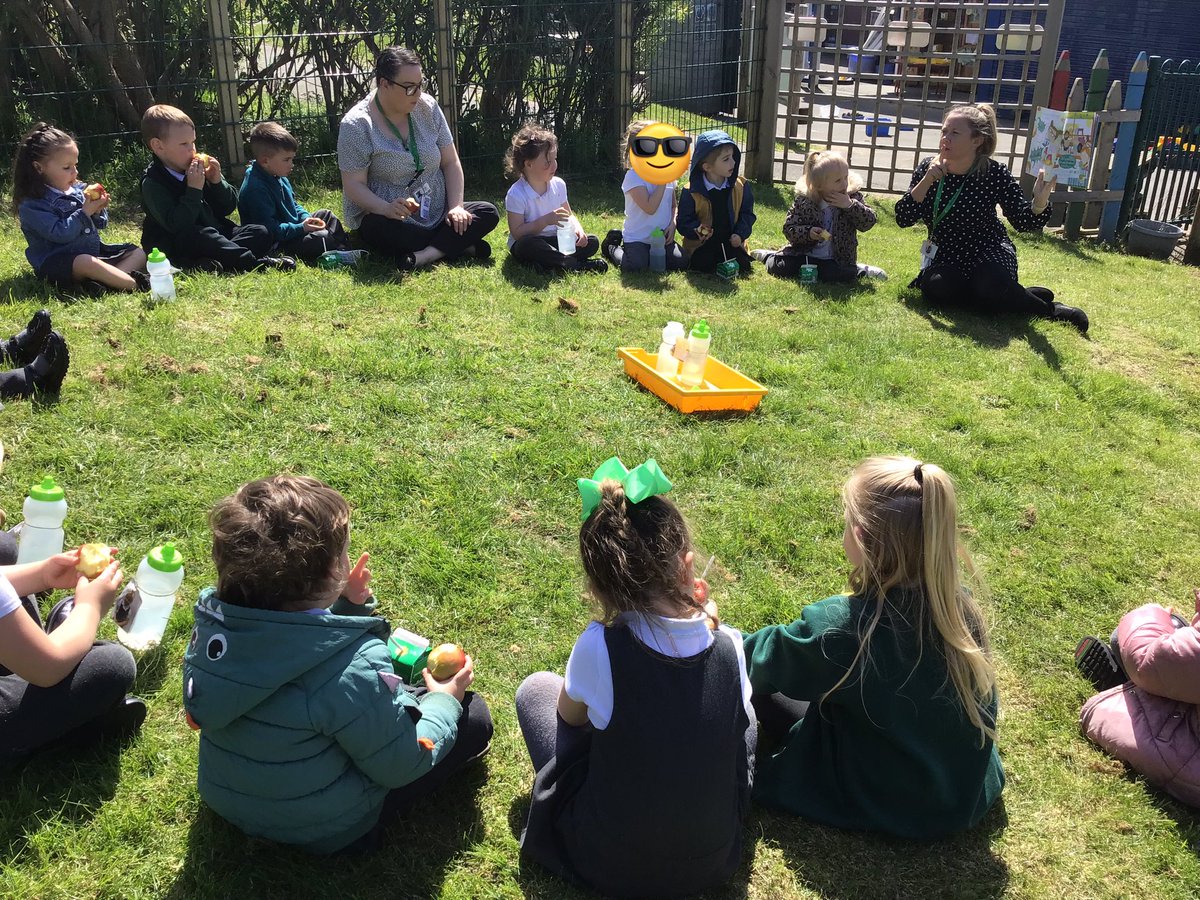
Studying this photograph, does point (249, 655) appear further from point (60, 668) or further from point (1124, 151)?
point (1124, 151)

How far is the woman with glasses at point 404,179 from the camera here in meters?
7.15

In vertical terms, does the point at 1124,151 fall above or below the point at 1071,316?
above

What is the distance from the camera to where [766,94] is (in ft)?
36.8

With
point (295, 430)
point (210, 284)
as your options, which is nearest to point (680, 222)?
point (210, 284)

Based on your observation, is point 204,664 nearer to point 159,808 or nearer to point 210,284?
point 159,808

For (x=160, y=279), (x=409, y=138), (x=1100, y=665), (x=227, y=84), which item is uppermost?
(x=227, y=84)

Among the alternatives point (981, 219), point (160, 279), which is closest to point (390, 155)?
point (160, 279)

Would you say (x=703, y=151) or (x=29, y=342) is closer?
(x=29, y=342)

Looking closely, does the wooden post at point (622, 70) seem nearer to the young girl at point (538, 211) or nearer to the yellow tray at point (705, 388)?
the young girl at point (538, 211)

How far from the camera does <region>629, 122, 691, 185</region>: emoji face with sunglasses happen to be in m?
7.56

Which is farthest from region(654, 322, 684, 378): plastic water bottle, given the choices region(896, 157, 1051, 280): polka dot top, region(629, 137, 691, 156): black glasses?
region(896, 157, 1051, 280): polka dot top

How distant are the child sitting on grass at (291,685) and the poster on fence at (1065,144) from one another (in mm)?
9094

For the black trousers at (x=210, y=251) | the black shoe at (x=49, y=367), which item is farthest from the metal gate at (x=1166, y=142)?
the black shoe at (x=49, y=367)

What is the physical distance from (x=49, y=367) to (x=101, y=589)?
241cm
